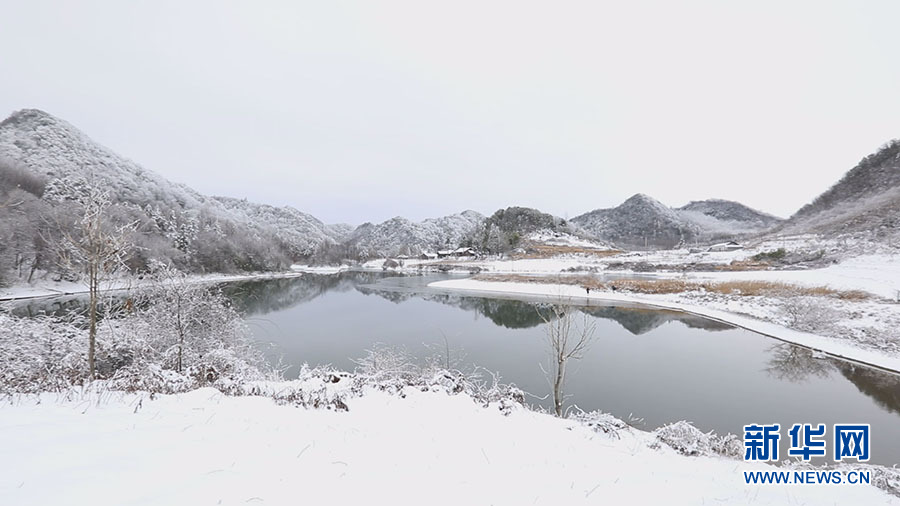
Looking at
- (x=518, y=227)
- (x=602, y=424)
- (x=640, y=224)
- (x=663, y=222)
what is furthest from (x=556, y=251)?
(x=663, y=222)

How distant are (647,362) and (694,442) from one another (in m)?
8.21

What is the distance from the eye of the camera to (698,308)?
24.2 m

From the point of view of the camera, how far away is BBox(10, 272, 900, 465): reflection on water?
9.45 meters

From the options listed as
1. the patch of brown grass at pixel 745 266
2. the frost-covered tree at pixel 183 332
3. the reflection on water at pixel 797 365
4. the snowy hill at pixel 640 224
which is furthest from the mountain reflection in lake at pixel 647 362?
the snowy hill at pixel 640 224

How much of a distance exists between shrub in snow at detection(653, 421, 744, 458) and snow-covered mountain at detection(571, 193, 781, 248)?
131 m

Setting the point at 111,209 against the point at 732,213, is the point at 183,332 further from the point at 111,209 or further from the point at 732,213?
the point at 732,213

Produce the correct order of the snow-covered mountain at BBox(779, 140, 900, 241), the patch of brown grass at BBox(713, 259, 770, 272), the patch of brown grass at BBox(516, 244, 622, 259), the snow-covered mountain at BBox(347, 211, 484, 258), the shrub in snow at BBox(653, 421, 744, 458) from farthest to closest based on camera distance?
the snow-covered mountain at BBox(347, 211, 484, 258) → the patch of brown grass at BBox(516, 244, 622, 259) → the snow-covered mountain at BBox(779, 140, 900, 241) → the patch of brown grass at BBox(713, 259, 770, 272) → the shrub in snow at BBox(653, 421, 744, 458)

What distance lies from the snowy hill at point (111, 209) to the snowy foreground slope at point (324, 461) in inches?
1510

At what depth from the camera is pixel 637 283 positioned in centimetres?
3288

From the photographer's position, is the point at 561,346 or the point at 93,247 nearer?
the point at 93,247

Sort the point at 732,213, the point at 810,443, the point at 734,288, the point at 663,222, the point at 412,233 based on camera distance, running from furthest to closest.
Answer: the point at 732,213 → the point at 412,233 → the point at 663,222 → the point at 734,288 → the point at 810,443

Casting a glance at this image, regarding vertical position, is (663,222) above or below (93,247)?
above

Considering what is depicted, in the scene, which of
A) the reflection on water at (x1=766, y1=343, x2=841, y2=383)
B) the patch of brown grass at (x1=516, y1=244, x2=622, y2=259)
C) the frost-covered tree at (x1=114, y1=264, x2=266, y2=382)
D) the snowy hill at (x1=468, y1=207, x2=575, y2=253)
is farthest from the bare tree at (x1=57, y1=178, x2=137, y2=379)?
the snowy hill at (x1=468, y1=207, x2=575, y2=253)

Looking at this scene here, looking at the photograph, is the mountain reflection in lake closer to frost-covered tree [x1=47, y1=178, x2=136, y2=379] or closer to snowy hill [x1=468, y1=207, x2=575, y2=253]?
frost-covered tree [x1=47, y1=178, x2=136, y2=379]
